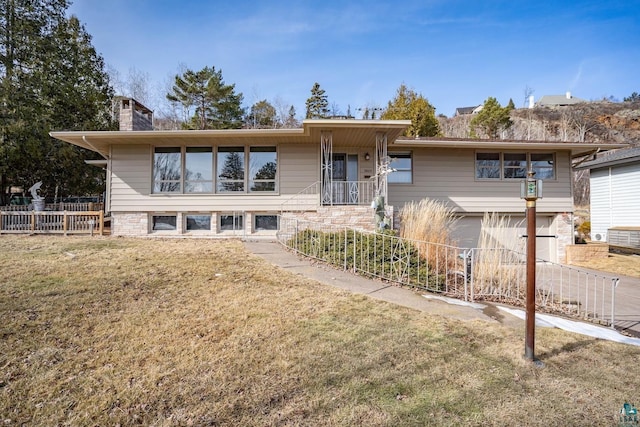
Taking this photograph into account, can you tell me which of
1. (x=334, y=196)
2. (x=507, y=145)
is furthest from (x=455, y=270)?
(x=507, y=145)

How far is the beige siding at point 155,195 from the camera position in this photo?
1066cm

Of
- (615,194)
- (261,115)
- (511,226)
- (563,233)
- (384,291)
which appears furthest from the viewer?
(261,115)

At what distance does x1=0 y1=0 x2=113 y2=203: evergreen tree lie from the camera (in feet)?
43.7

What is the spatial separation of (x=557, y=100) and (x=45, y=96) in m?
62.1

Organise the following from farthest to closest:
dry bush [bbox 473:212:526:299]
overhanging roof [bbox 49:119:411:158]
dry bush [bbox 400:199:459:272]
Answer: overhanging roof [bbox 49:119:411:158] < dry bush [bbox 400:199:459:272] < dry bush [bbox 473:212:526:299]

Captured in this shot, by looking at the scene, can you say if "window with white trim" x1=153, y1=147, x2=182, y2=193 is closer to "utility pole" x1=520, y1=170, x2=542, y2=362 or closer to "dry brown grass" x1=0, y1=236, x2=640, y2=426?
"dry brown grass" x1=0, y1=236, x2=640, y2=426

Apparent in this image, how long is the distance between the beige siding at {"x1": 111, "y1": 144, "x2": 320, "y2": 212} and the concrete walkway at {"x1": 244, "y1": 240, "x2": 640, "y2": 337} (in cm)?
327

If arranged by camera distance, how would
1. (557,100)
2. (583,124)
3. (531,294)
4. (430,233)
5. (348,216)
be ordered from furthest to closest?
(557,100)
(583,124)
(348,216)
(430,233)
(531,294)

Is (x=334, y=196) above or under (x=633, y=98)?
under

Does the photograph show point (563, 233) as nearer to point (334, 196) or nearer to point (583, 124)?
point (334, 196)

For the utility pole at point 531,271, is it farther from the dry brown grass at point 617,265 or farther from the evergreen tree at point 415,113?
the evergreen tree at point 415,113

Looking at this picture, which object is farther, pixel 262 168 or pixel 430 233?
pixel 262 168

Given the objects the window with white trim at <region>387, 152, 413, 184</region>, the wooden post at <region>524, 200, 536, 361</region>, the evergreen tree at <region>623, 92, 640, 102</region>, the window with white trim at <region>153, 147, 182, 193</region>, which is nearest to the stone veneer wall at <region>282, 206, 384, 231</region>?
the window with white trim at <region>387, 152, 413, 184</region>

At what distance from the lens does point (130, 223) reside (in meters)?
10.6
